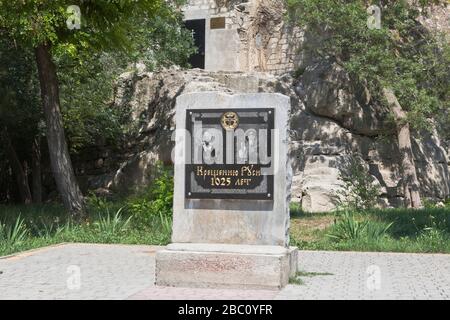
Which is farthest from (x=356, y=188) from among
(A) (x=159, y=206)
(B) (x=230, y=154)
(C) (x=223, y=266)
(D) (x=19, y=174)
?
(C) (x=223, y=266)

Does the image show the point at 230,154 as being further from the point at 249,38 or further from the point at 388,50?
the point at 249,38

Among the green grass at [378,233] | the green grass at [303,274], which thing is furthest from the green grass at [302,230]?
the green grass at [303,274]

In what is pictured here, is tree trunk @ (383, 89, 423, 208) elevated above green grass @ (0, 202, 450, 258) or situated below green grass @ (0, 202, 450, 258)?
above

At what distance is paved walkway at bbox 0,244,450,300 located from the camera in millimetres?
6867

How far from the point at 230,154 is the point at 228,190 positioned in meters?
0.43

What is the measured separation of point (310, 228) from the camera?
13.7 m

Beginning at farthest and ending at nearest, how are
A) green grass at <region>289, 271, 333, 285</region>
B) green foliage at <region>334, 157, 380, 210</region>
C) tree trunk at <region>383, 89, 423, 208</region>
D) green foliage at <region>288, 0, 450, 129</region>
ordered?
tree trunk at <region>383, 89, 423, 208</region> < green foliage at <region>288, 0, 450, 129</region> < green foliage at <region>334, 157, 380, 210</region> < green grass at <region>289, 271, 333, 285</region>

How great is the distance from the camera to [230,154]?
7629 mm

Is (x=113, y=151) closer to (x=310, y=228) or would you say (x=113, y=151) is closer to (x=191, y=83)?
(x=191, y=83)

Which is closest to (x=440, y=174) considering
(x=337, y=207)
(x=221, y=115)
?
(x=337, y=207)

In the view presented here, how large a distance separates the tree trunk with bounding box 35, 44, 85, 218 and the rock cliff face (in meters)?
6.27

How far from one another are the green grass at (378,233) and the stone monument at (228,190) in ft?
13.7

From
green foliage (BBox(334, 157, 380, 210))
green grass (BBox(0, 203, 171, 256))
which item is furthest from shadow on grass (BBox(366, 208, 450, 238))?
green grass (BBox(0, 203, 171, 256))

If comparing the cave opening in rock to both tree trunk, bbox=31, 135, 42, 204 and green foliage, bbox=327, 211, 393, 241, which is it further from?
green foliage, bbox=327, 211, 393, 241
